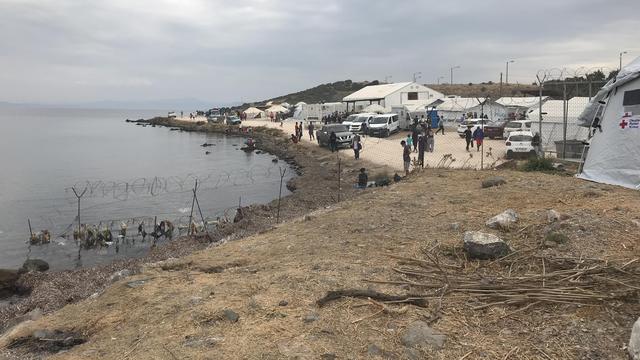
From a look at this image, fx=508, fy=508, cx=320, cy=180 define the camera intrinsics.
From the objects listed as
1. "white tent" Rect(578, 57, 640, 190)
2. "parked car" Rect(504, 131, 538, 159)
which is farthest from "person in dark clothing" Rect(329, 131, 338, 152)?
"white tent" Rect(578, 57, 640, 190)

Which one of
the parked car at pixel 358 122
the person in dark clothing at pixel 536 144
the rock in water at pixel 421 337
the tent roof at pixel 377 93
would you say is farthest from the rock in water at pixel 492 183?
the tent roof at pixel 377 93

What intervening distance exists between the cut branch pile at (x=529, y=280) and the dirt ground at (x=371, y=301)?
0.10 ft

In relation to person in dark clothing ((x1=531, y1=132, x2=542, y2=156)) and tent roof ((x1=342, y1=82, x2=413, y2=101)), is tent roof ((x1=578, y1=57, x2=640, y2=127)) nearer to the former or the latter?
person in dark clothing ((x1=531, y1=132, x2=542, y2=156))

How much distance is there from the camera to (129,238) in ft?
64.3

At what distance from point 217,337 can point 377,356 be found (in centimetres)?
201

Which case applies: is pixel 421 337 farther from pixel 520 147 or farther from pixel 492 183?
pixel 520 147

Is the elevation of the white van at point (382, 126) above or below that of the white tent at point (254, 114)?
below

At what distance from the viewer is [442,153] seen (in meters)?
32.1

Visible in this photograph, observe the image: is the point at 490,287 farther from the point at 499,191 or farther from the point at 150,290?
the point at 499,191

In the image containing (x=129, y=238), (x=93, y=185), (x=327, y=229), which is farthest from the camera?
(x=93, y=185)

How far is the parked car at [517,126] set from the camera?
3612cm

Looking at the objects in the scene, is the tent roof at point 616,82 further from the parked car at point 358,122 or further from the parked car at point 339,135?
the parked car at point 358,122

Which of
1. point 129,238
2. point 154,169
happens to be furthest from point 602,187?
point 154,169

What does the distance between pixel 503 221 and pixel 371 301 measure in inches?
162
